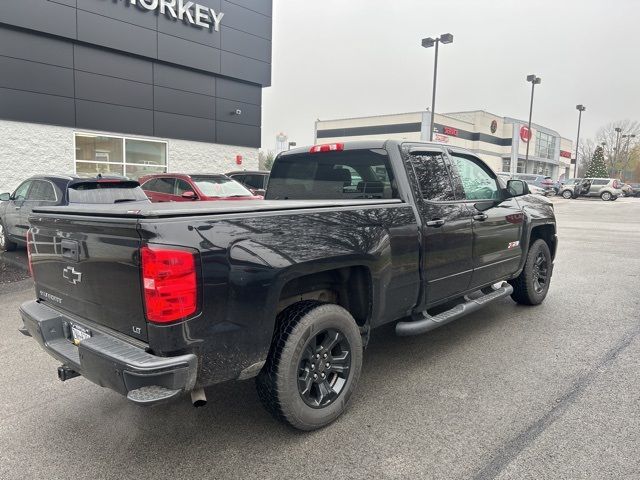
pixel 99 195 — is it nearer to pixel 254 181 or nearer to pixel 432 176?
pixel 432 176

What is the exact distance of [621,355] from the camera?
13.9 feet

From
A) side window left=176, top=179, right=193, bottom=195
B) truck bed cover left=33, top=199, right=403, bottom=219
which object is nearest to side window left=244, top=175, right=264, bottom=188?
side window left=176, top=179, right=193, bottom=195

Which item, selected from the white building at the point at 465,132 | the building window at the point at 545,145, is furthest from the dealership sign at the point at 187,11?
the building window at the point at 545,145

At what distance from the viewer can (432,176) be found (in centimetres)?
414

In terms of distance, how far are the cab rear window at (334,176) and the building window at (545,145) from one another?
240ft

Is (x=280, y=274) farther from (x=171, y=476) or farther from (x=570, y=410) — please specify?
(x=570, y=410)

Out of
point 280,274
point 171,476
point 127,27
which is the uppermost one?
point 127,27

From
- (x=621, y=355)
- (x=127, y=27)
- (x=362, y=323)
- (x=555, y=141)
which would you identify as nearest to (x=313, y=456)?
(x=362, y=323)

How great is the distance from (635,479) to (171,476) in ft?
8.26

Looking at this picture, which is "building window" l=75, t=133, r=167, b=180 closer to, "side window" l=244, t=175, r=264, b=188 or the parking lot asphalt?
"side window" l=244, t=175, r=264, b=188

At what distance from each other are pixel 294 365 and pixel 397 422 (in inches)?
34.3

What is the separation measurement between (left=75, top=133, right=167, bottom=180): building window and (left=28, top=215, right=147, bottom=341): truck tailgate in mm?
11479

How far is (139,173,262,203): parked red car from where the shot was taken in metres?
9.46

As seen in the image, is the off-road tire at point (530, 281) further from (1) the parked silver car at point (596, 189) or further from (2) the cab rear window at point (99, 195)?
(1) the parked silver car at point (596, 189)
